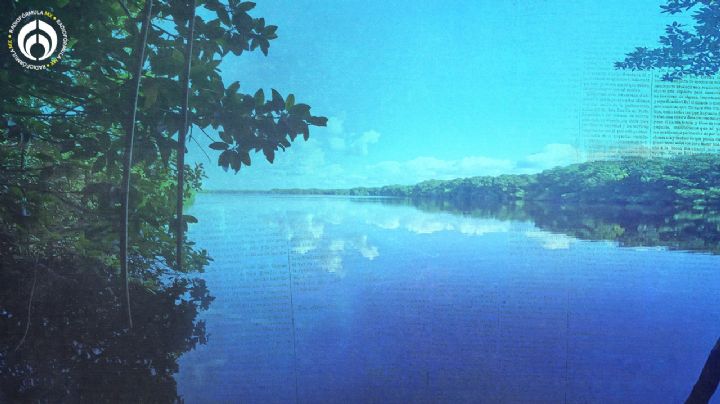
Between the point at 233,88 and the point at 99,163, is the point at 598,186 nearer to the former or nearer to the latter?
the point at 233,88

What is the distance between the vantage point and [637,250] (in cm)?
138

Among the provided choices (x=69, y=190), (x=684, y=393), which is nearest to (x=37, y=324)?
(x=69, y=190)

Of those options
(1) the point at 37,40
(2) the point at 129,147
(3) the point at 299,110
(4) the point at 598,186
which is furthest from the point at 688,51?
(1) the point at 37,40

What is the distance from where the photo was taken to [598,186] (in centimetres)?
139

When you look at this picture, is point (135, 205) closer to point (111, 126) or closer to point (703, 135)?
point (111, 126)

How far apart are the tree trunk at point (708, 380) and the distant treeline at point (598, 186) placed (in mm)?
436

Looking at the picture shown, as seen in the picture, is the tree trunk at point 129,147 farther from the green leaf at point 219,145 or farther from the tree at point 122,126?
the green leaf at point 219,145

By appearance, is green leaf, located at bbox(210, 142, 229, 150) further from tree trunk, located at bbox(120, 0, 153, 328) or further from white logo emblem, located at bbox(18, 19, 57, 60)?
white logo emblem, located at bbox(18, 19, 57, 60)

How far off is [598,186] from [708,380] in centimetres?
62

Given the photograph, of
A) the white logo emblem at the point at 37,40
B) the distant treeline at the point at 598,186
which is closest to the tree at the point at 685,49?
the distant treeline at the point at 598,186

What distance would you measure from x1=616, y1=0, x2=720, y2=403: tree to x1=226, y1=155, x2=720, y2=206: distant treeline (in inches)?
10.5

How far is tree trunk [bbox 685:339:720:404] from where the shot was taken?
4.29 ft

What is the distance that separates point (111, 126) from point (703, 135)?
1.75 meters

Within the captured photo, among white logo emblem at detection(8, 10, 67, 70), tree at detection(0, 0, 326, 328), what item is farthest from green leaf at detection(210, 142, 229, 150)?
white logo emblem at detection(8, 10, 67, 70)
